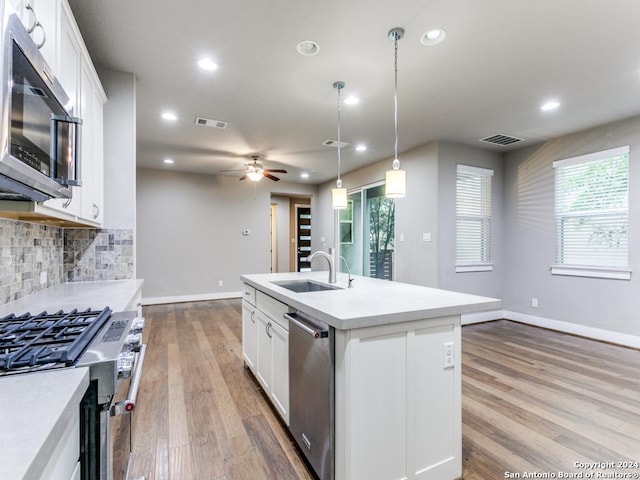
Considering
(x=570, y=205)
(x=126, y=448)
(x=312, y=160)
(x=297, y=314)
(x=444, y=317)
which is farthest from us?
(x=312, y=160)

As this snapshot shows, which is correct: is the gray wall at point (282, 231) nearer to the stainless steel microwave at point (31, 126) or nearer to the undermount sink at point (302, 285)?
the undermount sink at point (302, 285)

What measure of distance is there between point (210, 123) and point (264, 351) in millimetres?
2814

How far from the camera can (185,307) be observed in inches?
231

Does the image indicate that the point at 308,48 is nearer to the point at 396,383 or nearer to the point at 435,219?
the point at 396,383

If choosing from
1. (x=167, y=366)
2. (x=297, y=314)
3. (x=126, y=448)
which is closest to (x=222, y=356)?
(x=167, y=366)

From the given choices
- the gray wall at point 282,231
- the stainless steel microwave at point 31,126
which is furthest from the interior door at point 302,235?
the stainless steel microwave at point 31,126

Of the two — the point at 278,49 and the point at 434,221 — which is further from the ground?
the point at 278,49

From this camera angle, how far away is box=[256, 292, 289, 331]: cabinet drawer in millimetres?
2041

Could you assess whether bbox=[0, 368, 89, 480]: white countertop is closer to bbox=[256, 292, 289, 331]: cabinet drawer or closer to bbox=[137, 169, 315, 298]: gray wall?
bbox=[256, 292, 289, 331]: cabinet drawer

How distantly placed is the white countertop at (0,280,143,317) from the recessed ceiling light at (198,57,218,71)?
5.90 feet

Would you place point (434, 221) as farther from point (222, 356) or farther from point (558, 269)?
point (222, 356)

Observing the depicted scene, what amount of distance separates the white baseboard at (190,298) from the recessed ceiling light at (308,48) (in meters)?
5.26

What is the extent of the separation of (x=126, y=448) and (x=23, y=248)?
1.46 m

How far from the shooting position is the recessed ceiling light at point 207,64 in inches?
99.8
